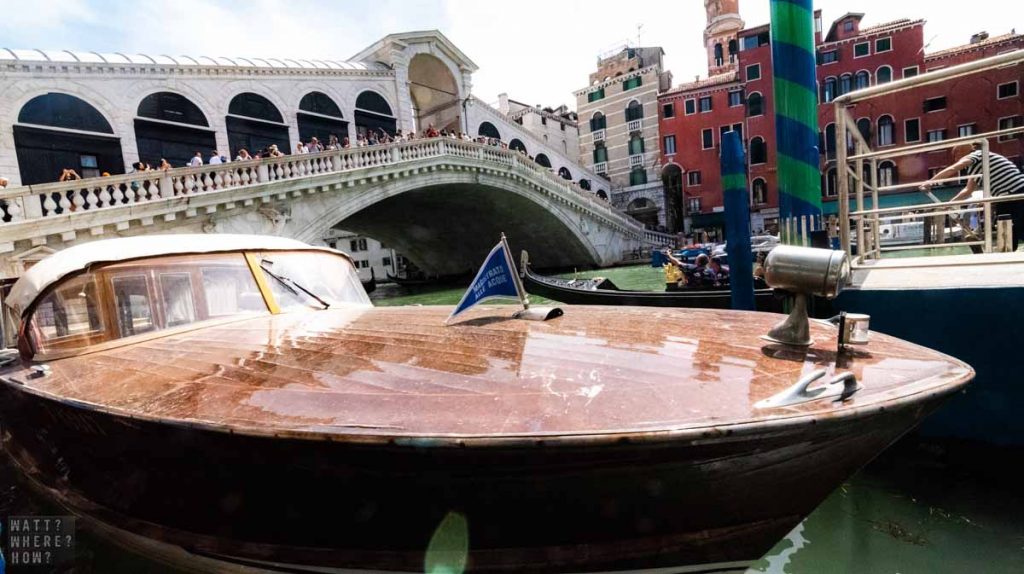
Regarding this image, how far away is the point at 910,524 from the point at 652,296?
325cm

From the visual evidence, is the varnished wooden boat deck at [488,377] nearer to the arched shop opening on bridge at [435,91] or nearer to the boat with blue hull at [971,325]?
the boat with blue hull at [971,325]

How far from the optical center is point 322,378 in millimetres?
1565

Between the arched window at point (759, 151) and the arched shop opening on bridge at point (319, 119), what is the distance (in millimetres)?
18481

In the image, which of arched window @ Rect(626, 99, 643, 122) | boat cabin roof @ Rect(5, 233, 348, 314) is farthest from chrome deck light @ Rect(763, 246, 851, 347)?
arched window @ Rect(626, 99, 643, 122)

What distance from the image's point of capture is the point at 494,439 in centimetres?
110

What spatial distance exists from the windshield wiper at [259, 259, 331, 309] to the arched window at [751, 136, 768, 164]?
82.2ft

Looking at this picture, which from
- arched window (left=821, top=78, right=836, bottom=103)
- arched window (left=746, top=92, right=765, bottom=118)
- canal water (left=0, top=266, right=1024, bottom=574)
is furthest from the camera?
arched window (left=746, top=92, right=765, bottom=118)

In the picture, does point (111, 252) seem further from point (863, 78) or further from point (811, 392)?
point (863, 78)

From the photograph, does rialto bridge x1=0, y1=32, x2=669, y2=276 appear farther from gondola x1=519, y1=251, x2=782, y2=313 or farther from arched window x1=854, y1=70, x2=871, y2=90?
arched window x1=854, y1=70, x2=871, y2=90

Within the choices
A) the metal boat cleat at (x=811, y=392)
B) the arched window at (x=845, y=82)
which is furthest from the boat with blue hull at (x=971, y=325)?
the arched window at (x=845, y=82)

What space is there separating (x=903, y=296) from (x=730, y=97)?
80.7ft

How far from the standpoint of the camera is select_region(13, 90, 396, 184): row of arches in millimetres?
11539

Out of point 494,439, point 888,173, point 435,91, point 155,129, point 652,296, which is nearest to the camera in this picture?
point 494,439

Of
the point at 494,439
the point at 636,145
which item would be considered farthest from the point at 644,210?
the point at 494,439
